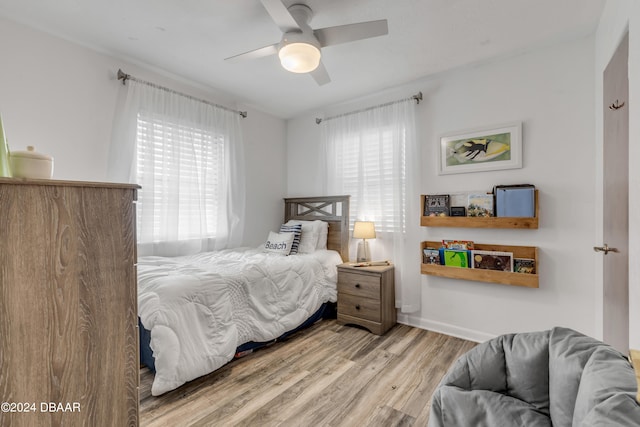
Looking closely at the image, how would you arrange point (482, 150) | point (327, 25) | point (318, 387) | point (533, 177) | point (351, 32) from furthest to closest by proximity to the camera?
1. point (482, 150)
2. point (533, 177)
3. point (327, 25)
4. point (318, 387)
5. point (351, 32)

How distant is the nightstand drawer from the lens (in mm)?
2908

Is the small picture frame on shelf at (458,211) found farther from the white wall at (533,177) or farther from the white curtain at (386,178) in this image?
the white curtain at (386,178)

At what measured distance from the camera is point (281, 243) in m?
3.36

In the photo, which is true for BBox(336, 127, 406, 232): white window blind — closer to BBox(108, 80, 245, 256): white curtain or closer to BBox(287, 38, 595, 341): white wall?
BBox(287, 38, 595, 341): white wall

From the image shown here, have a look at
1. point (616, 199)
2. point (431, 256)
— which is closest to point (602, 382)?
point (616, 199)

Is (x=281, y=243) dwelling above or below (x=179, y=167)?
below

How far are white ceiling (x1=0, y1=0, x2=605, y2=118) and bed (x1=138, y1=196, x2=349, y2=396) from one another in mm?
1637

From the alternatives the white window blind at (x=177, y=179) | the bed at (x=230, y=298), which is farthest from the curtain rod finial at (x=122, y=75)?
the bed at (x=230, y=298)

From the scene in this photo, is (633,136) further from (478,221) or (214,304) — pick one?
(214,304)

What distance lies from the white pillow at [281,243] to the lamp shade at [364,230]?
75 centimetres

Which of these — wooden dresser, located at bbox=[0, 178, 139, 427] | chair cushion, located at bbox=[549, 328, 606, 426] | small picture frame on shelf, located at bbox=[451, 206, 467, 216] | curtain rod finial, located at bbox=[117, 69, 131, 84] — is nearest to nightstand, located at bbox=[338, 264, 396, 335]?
small picture frame on shelf, located at bbox=[451, 206, 467, 216]

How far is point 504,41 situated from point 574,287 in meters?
2.08

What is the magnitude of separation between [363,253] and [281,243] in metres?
0.96

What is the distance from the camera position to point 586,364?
2.84 ft
